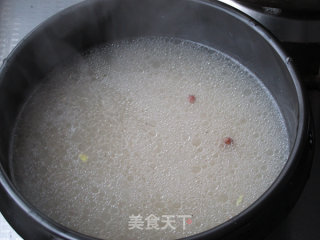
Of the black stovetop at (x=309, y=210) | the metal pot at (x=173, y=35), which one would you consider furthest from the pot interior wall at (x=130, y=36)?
the black stovetop at (x=309, y=210)

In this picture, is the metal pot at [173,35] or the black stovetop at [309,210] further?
the black stovetop at [309,210]

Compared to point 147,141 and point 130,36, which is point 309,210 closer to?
point 147,141

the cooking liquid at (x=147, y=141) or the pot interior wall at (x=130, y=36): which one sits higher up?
the pot interior wall at (x=130, y=36)

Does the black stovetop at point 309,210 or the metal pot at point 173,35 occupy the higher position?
the metal pot at point 173,35

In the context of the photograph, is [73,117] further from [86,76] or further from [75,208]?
[75,208]

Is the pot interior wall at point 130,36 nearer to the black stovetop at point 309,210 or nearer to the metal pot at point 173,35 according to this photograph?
the metal pot at point 173,35

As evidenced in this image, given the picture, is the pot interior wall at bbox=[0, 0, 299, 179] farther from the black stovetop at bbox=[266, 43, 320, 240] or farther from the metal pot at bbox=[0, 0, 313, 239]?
the black stovetop at bbox=[266, 43, 320, 240]
